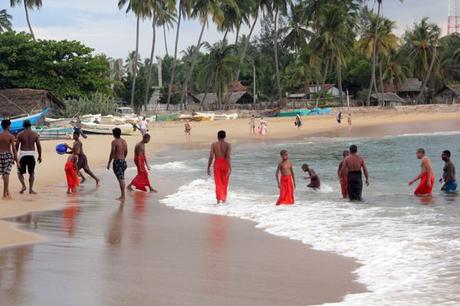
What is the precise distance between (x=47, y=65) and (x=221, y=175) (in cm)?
3991

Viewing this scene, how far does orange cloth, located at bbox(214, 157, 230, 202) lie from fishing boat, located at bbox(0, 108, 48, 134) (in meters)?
22.3

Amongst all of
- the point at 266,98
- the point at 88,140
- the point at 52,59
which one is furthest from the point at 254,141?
the point at 266,98

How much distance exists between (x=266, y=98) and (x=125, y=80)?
16.1 meters

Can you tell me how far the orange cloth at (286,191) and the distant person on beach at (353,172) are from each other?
4.18 feet

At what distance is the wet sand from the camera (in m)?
5.26

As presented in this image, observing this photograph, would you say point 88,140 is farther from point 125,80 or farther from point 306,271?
point 125,80

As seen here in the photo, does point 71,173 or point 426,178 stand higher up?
point 71,173

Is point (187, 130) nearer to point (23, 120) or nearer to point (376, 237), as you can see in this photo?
point (23, 120)

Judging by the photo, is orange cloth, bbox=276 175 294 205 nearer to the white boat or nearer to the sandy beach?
the sandy beach

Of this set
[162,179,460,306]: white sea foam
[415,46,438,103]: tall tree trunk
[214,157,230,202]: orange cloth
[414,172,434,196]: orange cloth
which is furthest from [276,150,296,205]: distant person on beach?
[415,46,438,103]: tall tree trunk

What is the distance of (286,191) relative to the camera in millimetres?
11516

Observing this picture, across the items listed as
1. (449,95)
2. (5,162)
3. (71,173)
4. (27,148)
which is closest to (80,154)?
(71,173)

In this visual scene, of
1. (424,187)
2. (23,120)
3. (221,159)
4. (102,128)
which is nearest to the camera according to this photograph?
(221,159)

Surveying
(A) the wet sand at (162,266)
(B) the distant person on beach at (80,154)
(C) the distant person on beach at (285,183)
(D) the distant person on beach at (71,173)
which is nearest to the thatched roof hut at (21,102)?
(B) the distant person on beach at (80,154)
